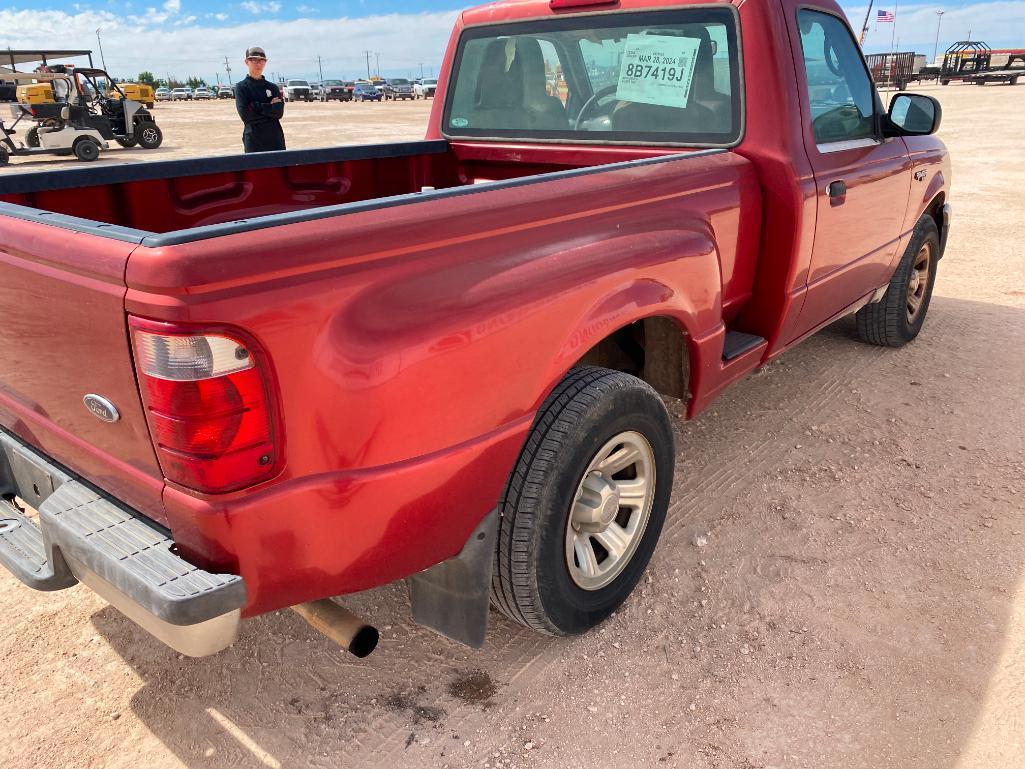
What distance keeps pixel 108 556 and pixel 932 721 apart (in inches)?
84.2

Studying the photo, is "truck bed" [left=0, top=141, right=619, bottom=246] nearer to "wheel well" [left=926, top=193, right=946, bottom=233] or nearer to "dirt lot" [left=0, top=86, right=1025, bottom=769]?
"dirt lot" [left=0, top=86, right=1025, bottom=769]

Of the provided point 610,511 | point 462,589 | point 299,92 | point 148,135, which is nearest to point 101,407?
point 462,589

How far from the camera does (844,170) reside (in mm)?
3318

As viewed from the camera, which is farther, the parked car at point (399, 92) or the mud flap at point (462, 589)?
the parked car at point (399, 92)

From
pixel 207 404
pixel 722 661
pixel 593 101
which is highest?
pixel 593 101

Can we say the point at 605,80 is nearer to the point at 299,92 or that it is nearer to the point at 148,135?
the point at 148,135

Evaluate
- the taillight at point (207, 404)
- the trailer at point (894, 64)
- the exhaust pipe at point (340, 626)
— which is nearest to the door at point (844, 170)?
the exhaust pipe at point (340, 626)

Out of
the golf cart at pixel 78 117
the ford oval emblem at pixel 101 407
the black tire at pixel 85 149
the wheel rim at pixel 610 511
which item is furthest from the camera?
the black tire at pixel 85 149

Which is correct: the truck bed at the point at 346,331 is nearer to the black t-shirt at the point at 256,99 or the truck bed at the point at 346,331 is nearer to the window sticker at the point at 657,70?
the window sticker at the point at 657,70

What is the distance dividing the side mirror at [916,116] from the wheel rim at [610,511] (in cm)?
229

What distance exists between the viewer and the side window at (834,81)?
325 cm

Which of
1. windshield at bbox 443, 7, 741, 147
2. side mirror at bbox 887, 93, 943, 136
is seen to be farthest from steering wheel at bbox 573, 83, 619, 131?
side mirror at bbox 887, 93, 943, 136

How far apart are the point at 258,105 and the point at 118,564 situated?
6239 millimetres

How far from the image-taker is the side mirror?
3.66 m
